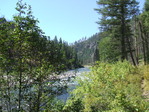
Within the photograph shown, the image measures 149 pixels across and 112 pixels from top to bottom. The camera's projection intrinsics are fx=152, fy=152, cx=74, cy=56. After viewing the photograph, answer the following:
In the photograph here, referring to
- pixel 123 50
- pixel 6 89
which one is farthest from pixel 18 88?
pixel 123 50

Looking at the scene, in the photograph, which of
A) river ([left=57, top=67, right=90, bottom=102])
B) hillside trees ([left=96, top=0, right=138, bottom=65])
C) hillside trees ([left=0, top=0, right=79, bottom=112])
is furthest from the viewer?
hillside trees ([left=96, top=0, right=138, bottom=65])

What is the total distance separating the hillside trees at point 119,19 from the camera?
1566cm

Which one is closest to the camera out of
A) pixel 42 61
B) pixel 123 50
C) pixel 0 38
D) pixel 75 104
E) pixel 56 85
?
pixel 0 38

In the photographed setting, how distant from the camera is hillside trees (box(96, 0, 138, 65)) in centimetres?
1566

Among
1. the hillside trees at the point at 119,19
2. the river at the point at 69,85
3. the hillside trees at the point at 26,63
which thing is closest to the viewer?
the hillside trees at the point at 26,63

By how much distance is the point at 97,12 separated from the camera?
1686cm

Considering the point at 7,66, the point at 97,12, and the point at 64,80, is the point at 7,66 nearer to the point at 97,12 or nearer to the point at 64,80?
the point at 64,80

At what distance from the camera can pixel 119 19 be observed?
16.3 meters

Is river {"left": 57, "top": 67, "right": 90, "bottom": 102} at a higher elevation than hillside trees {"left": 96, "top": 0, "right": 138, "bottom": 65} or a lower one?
lower

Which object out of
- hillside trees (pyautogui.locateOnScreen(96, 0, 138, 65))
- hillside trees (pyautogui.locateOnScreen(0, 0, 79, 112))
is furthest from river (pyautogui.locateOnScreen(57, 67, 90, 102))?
hillside trees (pyautogui.locateOnScreen(96, 0, 138, 65))

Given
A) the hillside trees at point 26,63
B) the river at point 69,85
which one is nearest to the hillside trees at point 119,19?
the river at point 69,85

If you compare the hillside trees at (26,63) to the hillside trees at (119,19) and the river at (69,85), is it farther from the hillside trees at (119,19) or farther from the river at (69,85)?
the hillside trees at (119,19)

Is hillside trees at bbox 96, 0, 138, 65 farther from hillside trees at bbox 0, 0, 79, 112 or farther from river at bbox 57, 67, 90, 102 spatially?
hillside trees at bbox 0, 0, 79, 112

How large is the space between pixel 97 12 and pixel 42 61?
14664 mm
